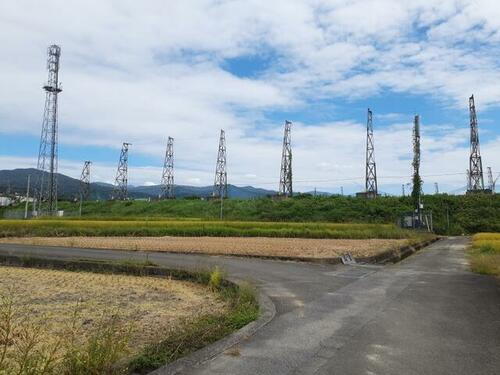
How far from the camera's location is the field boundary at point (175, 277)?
4945mm

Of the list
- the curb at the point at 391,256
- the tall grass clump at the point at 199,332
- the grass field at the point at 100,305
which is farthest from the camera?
the curb at the point at 391,256

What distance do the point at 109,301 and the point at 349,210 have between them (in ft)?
167

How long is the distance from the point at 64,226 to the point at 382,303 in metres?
32.7

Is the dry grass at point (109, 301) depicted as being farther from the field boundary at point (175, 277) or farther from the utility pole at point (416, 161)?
the utility pole at point (416, 161)

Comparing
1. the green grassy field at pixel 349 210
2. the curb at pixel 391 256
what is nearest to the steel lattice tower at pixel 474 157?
the green grassy field at pixel 349 210

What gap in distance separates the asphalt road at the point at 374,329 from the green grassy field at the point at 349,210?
4058 cm

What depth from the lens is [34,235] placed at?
108 ft

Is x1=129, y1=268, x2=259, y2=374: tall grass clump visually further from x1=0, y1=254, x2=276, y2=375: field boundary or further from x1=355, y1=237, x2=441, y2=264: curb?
x1=355, y1=237, x2=441, y2=264: curb

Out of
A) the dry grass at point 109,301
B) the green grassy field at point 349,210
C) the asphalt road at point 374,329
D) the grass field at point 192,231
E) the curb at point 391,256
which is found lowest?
the dry grass at point 109,301

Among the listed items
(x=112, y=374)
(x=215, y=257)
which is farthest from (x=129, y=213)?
(x=112, y=374)

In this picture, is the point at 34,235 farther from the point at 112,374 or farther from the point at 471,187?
the point at 471,187

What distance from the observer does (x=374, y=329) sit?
652 cm

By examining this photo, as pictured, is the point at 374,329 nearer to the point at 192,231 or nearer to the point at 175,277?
the point at 175,277

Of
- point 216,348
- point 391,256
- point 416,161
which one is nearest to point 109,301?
point 216,348
